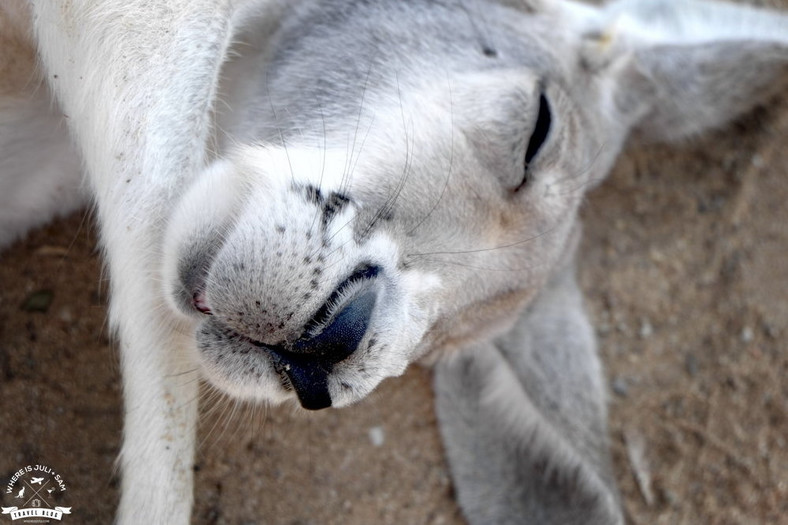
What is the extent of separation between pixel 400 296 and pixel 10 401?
1.70 m

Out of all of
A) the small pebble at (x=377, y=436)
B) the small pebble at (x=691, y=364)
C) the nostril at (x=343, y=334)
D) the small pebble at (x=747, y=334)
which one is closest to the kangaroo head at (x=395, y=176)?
the nostril at (x=343, y=334)

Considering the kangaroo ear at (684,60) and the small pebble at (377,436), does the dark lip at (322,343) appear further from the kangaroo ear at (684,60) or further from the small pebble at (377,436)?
the kangaroo ear at (684,60)

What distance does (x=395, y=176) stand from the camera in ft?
6.89

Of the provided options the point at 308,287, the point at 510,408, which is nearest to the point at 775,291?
the point at 510,408

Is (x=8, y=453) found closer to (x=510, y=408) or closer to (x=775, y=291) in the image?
(x=510, y=408)

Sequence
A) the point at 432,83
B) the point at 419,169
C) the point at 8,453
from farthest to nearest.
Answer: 1. the point at 8,453
2. the point at 432,83
3. the point at 419,169

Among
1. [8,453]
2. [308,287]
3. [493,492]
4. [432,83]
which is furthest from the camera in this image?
[493,492]

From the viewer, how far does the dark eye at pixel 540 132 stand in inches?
96.2

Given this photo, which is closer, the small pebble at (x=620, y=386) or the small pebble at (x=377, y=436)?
the small pebble at (x=377, y=436)

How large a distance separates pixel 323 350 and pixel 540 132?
115 centimetres

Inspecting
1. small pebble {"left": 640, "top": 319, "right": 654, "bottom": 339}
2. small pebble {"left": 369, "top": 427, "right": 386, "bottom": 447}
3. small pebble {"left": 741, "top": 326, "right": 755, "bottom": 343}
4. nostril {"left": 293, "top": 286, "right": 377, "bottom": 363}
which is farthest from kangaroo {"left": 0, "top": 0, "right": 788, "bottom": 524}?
small pebble {"left": 741, "top": 326, "right": 755, "bottom": 343}

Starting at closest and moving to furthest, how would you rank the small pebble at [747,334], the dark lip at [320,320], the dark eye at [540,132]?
the dark lip at [320,320]
the dark eye at [540,132]
the small pebble at [747,334]

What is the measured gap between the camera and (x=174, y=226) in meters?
1.99

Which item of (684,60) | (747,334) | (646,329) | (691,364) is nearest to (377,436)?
(646,329)
